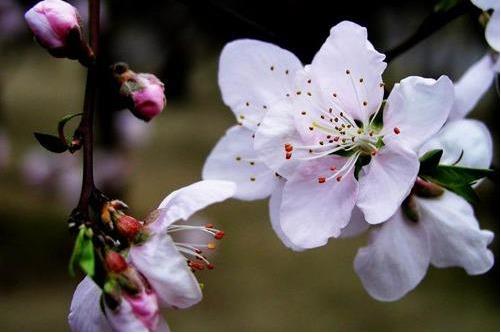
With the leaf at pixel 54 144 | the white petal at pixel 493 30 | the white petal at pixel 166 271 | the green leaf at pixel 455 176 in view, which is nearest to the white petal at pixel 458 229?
the green leaf at pixel 455 176

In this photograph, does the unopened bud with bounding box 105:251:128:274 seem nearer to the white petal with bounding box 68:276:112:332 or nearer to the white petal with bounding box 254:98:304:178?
the white petal with bounding box 68:276:112:332

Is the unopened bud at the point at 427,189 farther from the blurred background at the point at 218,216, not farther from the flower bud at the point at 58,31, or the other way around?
the blurred background at the point at 218,216

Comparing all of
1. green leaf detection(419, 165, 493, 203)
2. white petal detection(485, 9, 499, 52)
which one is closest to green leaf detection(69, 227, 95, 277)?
green leaf detection(419, 165, 493, 203)

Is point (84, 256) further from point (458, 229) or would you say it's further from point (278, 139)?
point (458, 229)

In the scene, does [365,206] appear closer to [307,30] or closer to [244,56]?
[244,56]

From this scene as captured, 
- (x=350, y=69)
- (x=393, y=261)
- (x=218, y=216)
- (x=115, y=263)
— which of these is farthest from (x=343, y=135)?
(x=218, y=216)

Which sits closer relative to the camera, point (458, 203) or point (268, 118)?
point (268, 118)

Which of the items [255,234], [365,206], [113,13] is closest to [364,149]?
[365,206]
